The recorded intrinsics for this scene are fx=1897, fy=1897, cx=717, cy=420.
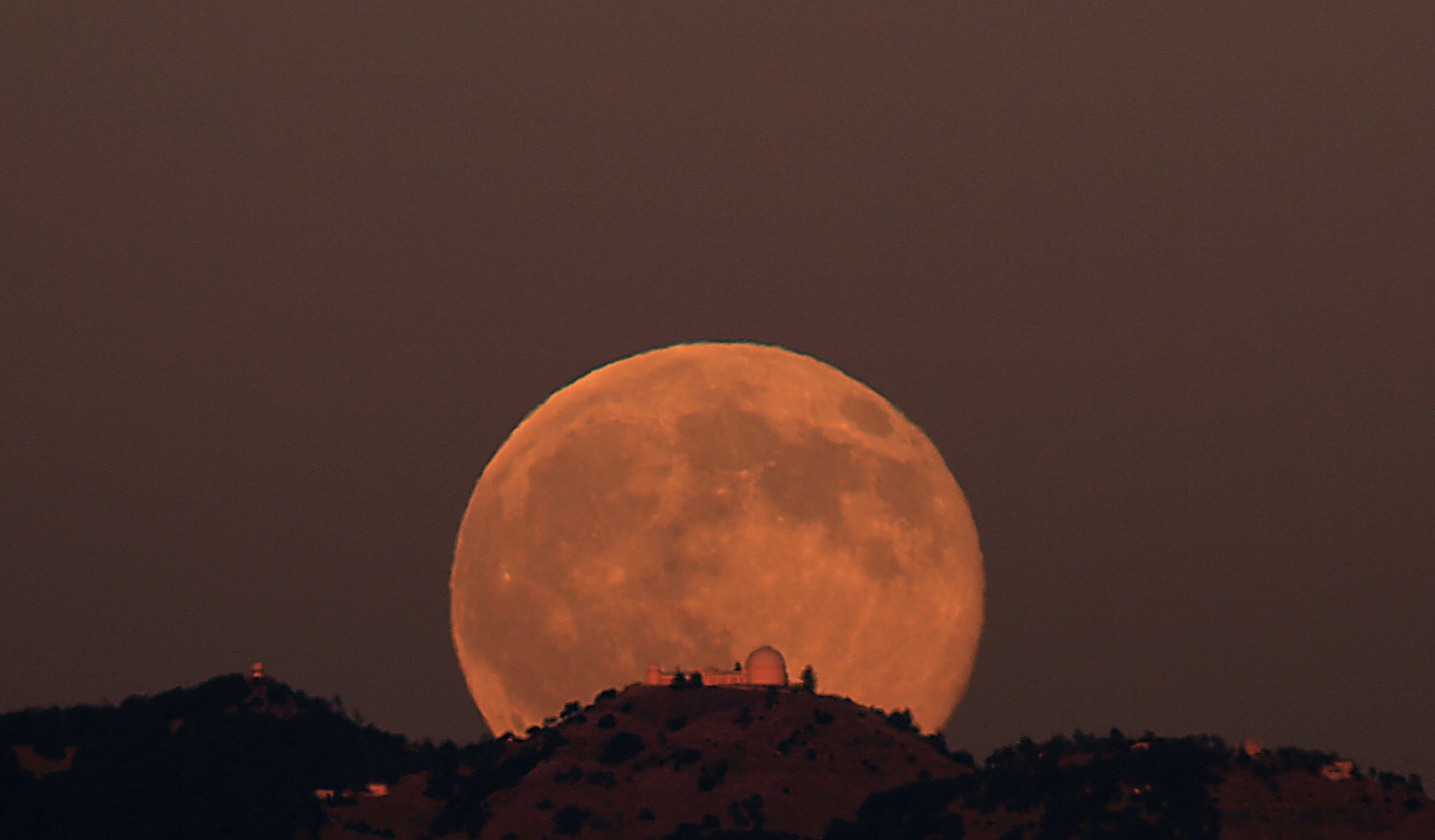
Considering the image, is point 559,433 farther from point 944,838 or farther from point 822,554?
point 944,838

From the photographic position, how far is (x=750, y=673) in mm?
136875

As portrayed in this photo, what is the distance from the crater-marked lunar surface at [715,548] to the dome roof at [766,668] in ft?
2.44

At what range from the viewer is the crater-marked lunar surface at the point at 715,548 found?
13212cm

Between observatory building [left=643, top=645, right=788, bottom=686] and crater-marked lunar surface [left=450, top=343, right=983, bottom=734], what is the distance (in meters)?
0.86

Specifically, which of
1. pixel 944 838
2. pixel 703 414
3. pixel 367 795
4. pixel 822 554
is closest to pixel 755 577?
pixel 822 554

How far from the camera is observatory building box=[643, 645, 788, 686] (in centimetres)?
13538

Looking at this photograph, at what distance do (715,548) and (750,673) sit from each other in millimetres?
11073

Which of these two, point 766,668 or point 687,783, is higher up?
point 766,668

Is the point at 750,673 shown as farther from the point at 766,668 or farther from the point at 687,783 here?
the point at 687,783

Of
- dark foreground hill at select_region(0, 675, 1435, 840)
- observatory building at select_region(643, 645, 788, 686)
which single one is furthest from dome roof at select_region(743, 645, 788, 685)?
dark foreground hill at select_region(0, 675, 1435, 840)

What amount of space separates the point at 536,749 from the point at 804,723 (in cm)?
1965

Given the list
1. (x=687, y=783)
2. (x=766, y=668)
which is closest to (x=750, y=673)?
(x=766, y=668)

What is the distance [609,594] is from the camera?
13238cm

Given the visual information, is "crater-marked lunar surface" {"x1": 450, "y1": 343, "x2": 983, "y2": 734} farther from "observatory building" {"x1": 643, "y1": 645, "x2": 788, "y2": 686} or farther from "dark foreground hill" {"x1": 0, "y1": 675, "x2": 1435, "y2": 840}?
"dark foreground hill" {"x1": 0, "y1": 675, "x2": 1435, "y2": 840}
